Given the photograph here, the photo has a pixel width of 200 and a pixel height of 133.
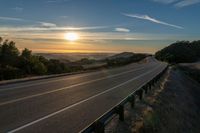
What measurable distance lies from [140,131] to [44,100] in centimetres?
636

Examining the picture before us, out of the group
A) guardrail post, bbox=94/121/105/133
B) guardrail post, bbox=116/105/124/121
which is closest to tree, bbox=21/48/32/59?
guardrail post, bbox=116/105/124/121

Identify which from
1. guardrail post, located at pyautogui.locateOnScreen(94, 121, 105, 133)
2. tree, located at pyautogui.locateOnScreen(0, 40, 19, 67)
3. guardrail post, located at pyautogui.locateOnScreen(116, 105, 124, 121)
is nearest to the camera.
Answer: guardrail post, located at pyautogui.locateOnScreen(94, 121, 105, 133)

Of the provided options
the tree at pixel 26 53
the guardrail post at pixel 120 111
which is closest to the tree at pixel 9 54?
the tree at pixel 26 53

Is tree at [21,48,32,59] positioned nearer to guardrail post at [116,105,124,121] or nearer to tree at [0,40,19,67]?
tree at [0,40,19,67]

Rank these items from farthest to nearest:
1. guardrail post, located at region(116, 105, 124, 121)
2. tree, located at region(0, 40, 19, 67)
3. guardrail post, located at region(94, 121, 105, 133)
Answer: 1. tree, located at region(0, 40, 19, 67)
2. guardrail post, located at region(116, 105, 124, 121)
3. guardrail post, located at region(94, 121, 105, 133)

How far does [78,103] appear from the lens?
50.5 feet

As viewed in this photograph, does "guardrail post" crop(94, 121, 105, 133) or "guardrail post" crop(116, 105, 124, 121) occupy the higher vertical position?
"guardrail post" crop(94, 121, 105, 133)

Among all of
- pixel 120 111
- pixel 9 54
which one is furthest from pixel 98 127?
pixel 9 54

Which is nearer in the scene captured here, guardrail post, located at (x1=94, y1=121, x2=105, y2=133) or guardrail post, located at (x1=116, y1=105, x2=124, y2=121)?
guardrail post, located at (x1=94, y1=121, x2=105, y2=133)

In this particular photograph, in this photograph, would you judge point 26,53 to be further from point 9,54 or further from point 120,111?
point 120,111

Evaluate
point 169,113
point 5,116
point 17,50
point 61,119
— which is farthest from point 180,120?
point 17,50

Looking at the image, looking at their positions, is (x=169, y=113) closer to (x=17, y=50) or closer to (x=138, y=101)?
(x=138, y=101)

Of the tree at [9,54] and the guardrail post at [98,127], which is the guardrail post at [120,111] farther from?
the tree at [9,54]

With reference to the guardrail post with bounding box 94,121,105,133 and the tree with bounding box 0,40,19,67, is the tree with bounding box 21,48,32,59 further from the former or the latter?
the guardrail post with bounding box 94,121,105,133
